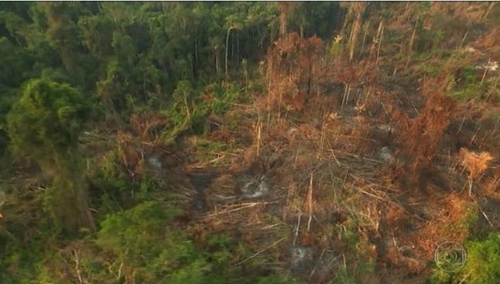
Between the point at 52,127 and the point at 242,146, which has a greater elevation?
the point at 52,127

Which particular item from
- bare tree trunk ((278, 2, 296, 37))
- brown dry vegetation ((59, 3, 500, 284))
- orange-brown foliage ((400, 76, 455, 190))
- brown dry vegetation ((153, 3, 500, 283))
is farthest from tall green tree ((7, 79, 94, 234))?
bare tree trunk ((278, 2, 296, 37))

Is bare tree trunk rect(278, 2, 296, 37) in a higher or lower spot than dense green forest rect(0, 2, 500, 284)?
higher

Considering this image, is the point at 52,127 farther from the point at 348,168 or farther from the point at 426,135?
the point at 426,135

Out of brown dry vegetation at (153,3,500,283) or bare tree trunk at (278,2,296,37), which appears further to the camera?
bare tree trunk at (278,2,296,37)

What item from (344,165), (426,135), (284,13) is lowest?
(344,165)

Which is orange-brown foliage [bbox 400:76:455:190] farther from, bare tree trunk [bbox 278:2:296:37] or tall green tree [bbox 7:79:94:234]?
tall green tree [bbox 7:79:94:234]

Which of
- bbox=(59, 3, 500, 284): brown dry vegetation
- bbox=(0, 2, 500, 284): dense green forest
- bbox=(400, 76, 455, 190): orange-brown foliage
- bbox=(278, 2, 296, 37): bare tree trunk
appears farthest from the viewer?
bbox=(278, 2, 296, 37): bare tree trunk

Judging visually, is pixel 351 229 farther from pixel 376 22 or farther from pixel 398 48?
pixel 376 22

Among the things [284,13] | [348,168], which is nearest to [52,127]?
[348,168]
